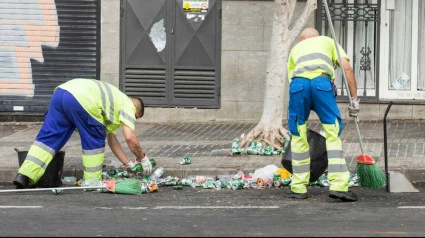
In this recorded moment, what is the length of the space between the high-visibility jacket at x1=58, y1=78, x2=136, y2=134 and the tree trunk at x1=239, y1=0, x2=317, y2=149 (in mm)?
2618

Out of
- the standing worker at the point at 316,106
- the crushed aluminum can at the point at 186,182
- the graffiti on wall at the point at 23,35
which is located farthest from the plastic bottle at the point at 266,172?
the graffiti on wall at the point at 23,35

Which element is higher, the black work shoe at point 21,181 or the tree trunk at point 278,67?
the tree trunk at point 278,67

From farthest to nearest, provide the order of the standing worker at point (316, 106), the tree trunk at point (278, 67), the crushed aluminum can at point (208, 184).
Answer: the tree trunk at point (278, 67) < the crushed aluminum can at point (208, 184) < the standing worker at point (316, 106)

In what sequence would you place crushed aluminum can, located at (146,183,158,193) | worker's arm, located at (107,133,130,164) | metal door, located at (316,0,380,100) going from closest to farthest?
1. crushed aluminum can, located at (146,183,158,193)
2. worker's arm, located at (107,133,130,164)
3. metal door, located at (316,0,380,100)

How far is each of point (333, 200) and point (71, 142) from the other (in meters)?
5.17

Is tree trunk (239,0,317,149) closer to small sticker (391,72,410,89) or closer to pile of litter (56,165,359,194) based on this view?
pile of litter (56,165,359,194)

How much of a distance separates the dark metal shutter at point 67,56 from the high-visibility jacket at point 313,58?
656 cm

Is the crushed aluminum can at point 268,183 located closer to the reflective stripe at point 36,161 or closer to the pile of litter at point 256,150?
the pile of litter at point 256,150

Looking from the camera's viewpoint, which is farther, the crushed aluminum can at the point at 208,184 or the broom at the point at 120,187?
the crushed aluminum can at the point at 208,184

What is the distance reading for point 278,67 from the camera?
14219mm

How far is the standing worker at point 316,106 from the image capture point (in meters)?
11.1

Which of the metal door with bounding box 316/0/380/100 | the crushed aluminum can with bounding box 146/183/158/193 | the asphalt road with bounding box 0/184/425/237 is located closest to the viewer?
the asphalt road with bounding box 0/184/425/237

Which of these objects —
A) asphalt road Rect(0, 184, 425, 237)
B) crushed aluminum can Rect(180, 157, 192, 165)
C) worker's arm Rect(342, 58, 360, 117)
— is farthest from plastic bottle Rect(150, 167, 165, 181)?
worker's arm Rect(342, 58, 360, 117)

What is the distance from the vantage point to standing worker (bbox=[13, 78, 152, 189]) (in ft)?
38.9
